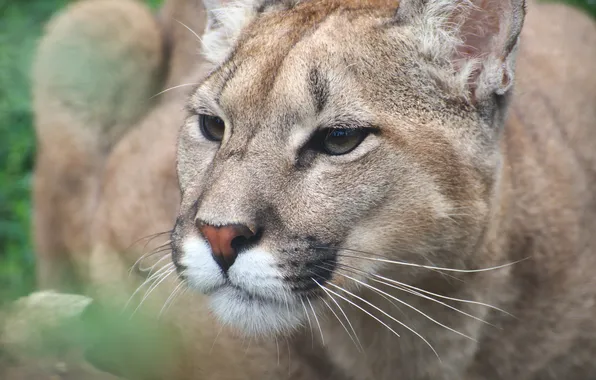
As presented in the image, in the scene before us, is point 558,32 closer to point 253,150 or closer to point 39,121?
point 253,150

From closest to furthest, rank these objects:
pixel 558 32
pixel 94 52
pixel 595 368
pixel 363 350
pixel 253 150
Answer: pixel 253 150, pixel 363 350, pixel 595 368, pixel 558 32, pixel 94 52

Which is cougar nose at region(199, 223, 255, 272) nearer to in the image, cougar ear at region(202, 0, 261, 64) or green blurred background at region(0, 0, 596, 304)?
cougar ear at region(202, 0, 261, 64)

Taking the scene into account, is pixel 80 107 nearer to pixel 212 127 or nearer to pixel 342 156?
pixel 212 127

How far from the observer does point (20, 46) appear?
5836 mm

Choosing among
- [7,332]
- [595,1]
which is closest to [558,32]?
[595,1]

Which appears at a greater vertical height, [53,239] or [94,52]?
[94,52]

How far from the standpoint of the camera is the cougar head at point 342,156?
3.10m

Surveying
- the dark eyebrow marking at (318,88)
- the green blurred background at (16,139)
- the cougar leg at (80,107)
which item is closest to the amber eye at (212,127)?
the dark eyebrow marking at (318,88)

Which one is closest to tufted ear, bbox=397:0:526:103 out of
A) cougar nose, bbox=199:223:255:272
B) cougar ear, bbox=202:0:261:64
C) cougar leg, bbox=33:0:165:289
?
cougar ear, bbox=202:0:261:64

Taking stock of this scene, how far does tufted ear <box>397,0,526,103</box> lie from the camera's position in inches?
134

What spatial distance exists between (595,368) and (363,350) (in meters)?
1.07

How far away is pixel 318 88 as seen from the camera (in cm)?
327

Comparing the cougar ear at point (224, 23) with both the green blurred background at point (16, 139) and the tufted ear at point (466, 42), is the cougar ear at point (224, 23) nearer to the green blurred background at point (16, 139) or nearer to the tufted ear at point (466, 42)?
the tufted ear at point (466, 42)

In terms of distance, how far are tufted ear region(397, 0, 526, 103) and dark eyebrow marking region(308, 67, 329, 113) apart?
405mm
